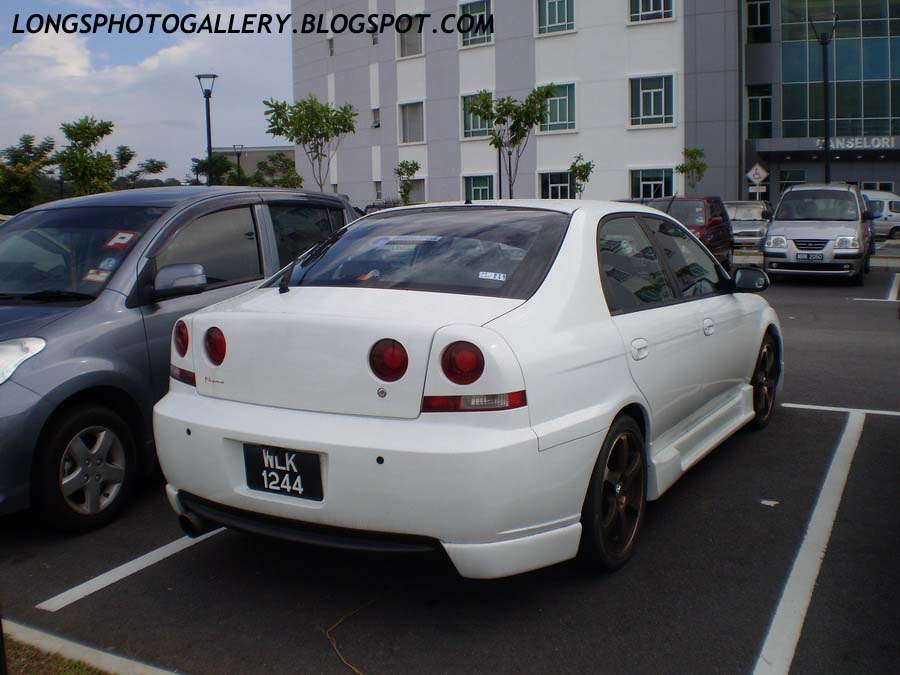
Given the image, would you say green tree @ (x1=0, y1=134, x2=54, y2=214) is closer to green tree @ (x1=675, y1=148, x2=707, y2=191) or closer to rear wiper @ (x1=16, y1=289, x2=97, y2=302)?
rear wiper @ (x1=16, y1=289, x2=97, y2=302)

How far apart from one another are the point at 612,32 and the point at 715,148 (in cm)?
637

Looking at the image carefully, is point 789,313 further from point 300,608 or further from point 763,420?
point 300,608

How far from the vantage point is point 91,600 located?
12.1 ft

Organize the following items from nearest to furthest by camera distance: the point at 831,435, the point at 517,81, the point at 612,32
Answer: the point at 831,435
the point at 612,32
the point at 517,81

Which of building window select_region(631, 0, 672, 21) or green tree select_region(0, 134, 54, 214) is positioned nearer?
green tree select_region(0, 134, 54, 214)

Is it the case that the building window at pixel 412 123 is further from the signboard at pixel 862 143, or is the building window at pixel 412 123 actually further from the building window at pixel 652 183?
the signboard at pixel 862 143

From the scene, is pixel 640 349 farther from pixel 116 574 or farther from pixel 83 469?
pixel 83 469

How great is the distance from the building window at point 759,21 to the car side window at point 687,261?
4068cm

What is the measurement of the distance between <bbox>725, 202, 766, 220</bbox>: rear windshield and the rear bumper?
1048 inches

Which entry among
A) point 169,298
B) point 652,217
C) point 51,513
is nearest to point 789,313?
point 652,217

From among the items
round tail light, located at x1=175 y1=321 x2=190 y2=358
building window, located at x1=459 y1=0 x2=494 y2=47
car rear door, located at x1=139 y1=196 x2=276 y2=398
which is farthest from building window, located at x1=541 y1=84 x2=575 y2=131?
round tail light, located at x1=175 y1=321 x2=190 y2=358

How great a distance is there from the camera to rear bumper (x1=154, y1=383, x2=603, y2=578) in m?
3.05

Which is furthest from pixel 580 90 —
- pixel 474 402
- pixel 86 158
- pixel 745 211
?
pixel 474 402

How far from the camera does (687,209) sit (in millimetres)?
18781
